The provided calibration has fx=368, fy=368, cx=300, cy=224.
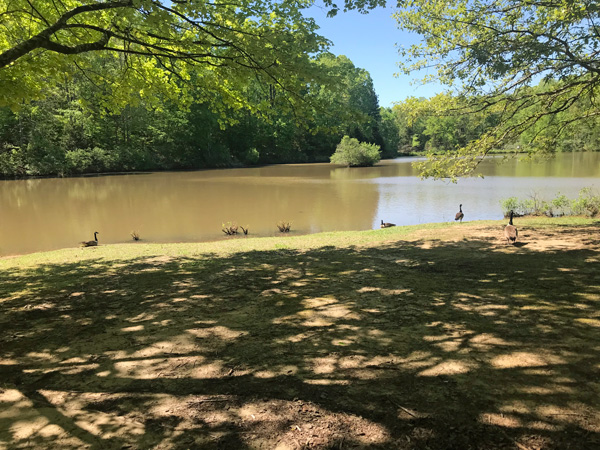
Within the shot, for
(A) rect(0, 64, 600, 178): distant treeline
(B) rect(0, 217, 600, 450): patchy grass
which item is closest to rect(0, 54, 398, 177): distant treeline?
(A) rect(0, 64, 600, 178): distant treeline

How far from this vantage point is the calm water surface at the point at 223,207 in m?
15.2

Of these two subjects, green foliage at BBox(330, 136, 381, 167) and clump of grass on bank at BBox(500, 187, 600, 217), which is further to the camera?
green foliage at BBox(330, 136, 381, 167)

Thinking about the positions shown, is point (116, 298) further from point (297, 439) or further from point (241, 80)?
point (241, 80)

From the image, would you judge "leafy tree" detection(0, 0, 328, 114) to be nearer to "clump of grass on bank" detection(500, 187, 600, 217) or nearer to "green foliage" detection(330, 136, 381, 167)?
"clump of grass on bank" detection(500, 187, 600, 217)

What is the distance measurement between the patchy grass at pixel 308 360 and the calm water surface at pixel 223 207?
8.52m

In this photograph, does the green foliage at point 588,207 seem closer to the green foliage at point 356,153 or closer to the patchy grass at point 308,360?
the patchy grass at point 308,360

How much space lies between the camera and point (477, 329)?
3.44 m

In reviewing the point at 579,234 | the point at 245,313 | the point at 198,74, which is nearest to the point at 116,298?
the point at 245,313

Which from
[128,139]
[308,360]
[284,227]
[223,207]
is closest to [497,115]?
[284,227]

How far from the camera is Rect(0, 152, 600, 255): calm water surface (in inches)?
597

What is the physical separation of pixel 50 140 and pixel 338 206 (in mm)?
37569

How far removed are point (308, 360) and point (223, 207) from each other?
1808 cm

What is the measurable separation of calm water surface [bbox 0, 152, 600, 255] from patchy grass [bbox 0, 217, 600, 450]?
8.52m

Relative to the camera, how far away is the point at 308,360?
295cm
